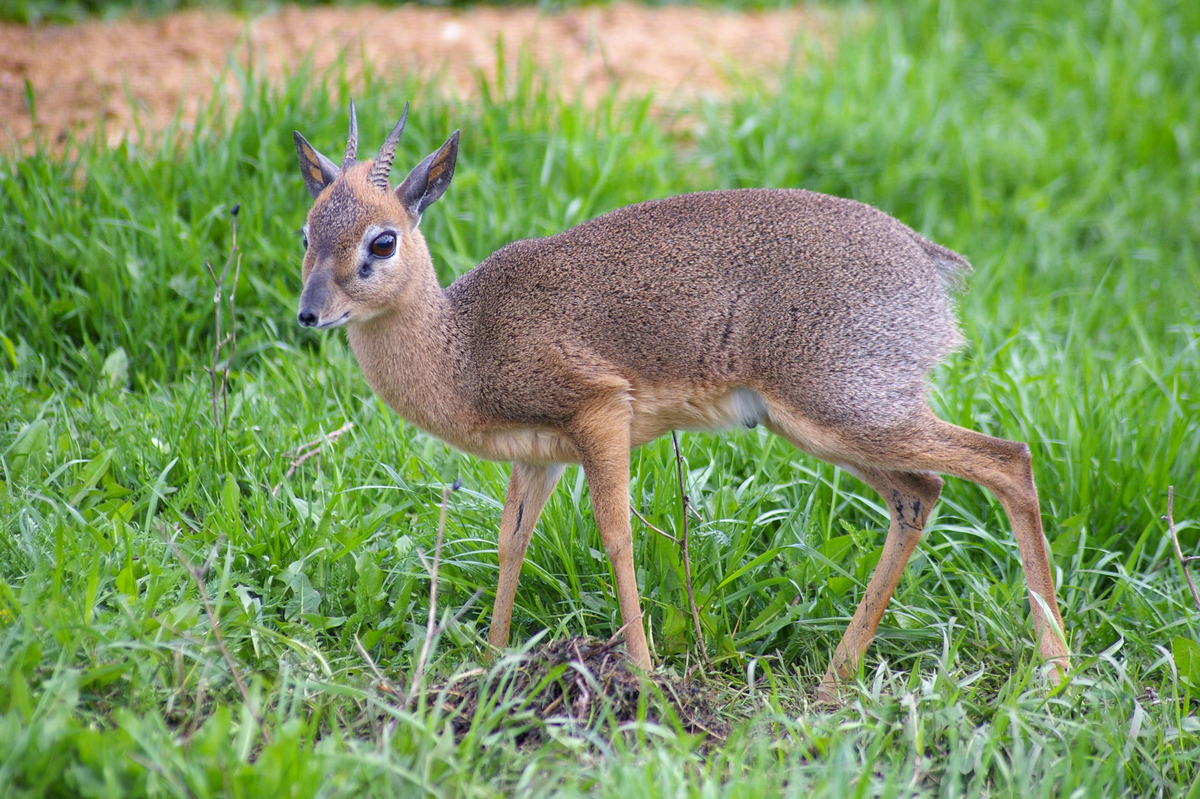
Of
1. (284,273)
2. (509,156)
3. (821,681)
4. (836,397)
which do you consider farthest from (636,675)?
(509,156)

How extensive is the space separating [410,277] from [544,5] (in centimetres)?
470

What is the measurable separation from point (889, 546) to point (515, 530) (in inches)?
45.4

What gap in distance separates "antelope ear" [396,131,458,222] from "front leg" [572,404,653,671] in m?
0.79

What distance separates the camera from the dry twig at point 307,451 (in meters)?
3.65

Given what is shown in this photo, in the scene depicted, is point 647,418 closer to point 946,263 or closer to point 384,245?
point 384,245

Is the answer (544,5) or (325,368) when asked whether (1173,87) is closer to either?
(544,5)

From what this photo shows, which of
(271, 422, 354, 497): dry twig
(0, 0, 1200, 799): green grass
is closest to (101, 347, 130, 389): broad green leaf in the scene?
(0, 0, 1200, 799): green grass

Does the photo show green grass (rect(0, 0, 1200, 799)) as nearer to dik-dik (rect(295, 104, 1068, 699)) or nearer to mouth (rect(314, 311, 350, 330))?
dik-dik (rect(295, 104, 1068, 699))

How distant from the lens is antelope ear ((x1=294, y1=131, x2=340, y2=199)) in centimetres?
325

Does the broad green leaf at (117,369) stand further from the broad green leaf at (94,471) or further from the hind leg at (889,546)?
the hind leg at (889,546)

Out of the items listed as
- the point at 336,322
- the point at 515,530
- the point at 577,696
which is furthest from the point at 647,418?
the point at 336,322

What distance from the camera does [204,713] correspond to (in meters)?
2.68

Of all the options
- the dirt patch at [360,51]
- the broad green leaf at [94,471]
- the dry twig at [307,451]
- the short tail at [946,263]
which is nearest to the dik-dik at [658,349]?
the short tail at [946,263]

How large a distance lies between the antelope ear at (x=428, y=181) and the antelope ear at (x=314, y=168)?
228mm
